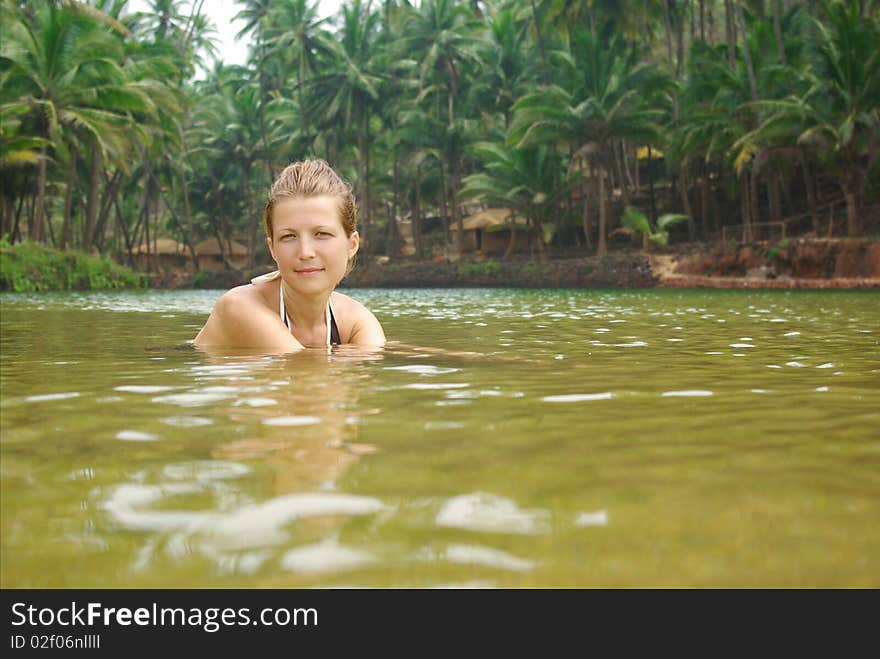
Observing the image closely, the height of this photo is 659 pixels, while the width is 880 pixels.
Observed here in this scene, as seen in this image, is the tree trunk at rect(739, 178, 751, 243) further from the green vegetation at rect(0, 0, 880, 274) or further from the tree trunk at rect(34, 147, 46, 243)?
the tree trunk at rect(34, 147, 46, 243)

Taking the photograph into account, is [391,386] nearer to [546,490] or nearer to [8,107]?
[546,490]

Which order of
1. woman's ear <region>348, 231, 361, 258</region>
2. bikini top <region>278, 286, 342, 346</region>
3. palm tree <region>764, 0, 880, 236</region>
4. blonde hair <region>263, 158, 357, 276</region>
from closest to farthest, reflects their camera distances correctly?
blonde hair <region>263, 158, 357, 276</region> < woman's ear <region>348, 231, 361, 258</region> < bikini top <region>278, 286, 342, 346</region> < palm tree <region>764, 0, 880, 236</region>

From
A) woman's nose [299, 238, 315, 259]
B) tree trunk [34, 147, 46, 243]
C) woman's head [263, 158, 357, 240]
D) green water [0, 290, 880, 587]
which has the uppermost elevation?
tree trunk [34, 147, 46, 243]

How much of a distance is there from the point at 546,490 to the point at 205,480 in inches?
27.4

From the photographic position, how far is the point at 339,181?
4.20 m

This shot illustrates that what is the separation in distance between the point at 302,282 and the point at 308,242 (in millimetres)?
204

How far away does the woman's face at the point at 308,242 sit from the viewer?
3988 millimetres

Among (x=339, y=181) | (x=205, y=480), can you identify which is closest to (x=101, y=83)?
(x=339, y=181)

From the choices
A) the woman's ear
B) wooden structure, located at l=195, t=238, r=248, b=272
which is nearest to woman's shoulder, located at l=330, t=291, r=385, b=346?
the woman's ear

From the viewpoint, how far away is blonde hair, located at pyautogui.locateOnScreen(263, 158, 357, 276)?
398cm

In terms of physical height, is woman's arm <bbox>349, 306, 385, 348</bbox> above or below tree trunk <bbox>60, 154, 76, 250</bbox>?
below

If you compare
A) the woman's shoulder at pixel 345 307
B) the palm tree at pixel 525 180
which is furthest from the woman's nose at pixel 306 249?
the palm tree at pixel 525 180

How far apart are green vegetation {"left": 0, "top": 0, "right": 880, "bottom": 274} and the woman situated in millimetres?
20781

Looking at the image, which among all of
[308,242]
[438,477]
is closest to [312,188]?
[308,242]
